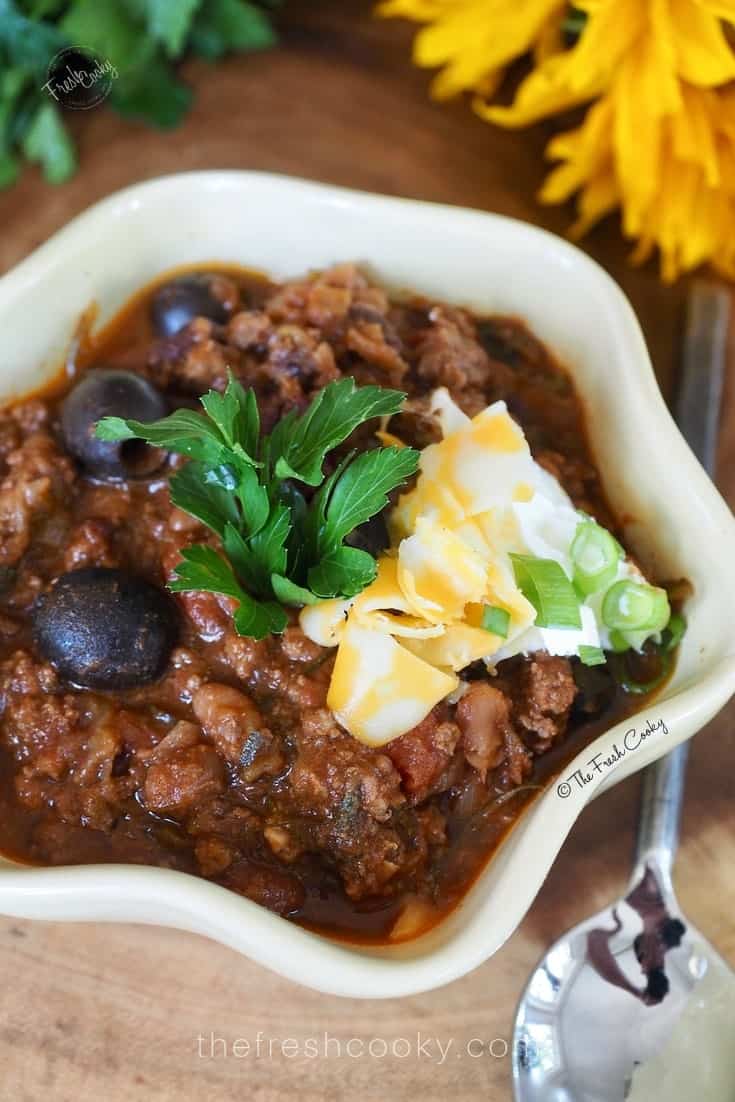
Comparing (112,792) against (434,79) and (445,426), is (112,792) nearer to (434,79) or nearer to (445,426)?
(445,426)

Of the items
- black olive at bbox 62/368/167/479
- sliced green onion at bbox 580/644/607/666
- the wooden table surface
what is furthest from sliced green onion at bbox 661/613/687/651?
black olive at bbox 62/368/167/479

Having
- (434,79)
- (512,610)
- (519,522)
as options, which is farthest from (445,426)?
(434,79)

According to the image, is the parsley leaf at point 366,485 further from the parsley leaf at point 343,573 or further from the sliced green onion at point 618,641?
the sliced green onion at point 618,641

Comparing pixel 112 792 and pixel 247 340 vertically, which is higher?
pixel 247 340

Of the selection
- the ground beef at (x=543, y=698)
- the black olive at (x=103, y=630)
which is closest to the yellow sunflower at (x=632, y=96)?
the ground beef at (x=543, y=698)

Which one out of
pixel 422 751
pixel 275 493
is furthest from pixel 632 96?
pixel 422 751

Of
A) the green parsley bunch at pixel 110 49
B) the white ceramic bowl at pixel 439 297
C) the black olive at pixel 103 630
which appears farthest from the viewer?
the green parsley bunch at pixel 110 49
